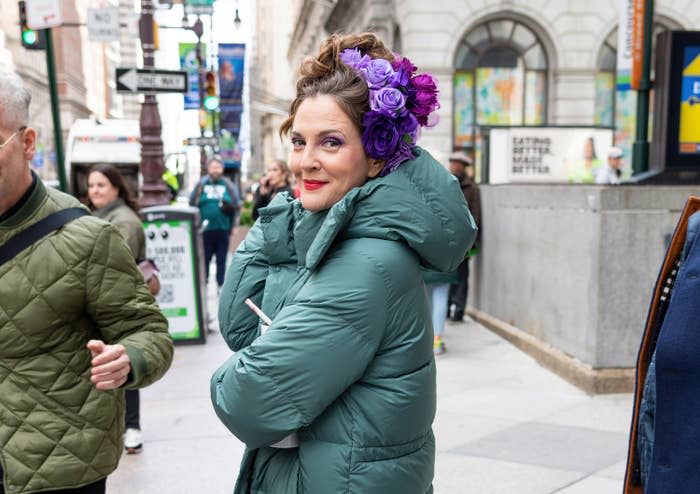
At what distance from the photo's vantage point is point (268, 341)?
177cm

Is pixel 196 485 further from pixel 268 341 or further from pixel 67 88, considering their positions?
pixel 67 88

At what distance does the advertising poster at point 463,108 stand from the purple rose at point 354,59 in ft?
67.0

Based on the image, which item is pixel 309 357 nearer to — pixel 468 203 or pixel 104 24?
pixel 468 203

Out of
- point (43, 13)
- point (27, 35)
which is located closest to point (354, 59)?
point (43, 13)

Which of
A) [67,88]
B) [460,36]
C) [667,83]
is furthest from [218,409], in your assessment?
[67,88]

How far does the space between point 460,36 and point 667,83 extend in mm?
15573

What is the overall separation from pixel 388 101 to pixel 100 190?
4321mm

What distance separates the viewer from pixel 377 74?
1.90 meters

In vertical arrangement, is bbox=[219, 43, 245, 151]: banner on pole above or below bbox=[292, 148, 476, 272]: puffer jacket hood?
above

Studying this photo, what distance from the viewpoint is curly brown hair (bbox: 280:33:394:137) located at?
75.4 inches

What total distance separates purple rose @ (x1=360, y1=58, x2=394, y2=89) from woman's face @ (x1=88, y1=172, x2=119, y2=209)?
424 centimetres

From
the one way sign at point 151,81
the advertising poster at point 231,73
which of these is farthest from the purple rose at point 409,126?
the advertising poster at point 231,73

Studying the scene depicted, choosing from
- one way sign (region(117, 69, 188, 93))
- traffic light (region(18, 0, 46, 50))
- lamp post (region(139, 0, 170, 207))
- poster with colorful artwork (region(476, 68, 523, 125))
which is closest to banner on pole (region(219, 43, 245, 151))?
poster with colorful artwork (region(476, 68, 523, 125))

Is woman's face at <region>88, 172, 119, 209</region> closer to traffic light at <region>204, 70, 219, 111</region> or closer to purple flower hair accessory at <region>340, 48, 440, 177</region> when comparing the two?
purple flower hair accessory at <region>340, 48, 440, 177</region>
